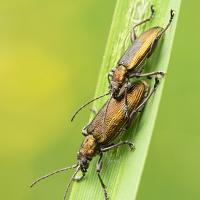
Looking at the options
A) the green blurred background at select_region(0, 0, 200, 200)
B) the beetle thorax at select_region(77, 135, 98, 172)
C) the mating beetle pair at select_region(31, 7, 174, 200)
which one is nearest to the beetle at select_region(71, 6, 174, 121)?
the mating beetle pair at select_region(31, 7, 174, 200)

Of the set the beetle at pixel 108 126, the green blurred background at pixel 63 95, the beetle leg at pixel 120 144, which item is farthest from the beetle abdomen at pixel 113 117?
the green blurred background at pixel 63 95

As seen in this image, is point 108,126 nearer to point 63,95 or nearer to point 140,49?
point 140,49

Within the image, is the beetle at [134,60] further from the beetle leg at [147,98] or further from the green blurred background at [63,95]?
the green blurred background at [63,95]

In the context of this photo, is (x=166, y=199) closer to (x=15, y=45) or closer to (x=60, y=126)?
(x=60, y=126)

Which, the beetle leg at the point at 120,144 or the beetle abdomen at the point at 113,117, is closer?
the beetle leg at the point at 120,144

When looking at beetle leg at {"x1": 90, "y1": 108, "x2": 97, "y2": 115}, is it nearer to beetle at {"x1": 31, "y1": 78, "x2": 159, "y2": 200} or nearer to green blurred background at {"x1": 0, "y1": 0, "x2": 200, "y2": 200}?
beetle at {"x1": 31, "y1": 78, "x2": 159, "y2": 200}

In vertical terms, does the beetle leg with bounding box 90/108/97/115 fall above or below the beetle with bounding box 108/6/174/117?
below

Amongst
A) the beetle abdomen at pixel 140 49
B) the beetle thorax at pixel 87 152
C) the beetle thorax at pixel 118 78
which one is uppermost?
the beetle abdomen at pixel 140 49

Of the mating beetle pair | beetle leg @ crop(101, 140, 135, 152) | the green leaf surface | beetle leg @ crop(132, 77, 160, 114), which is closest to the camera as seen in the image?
the green leaf surface
